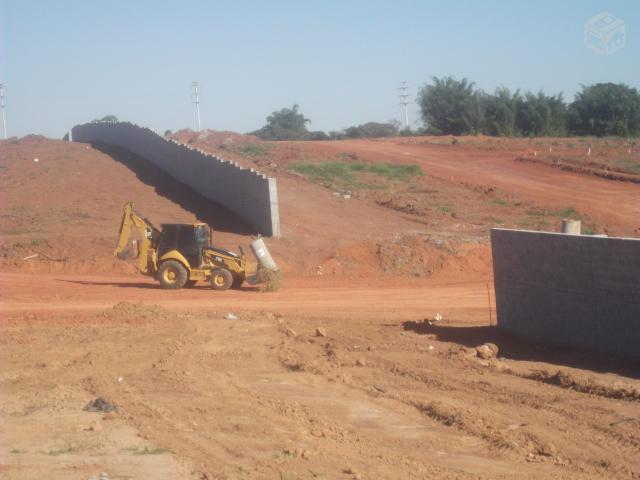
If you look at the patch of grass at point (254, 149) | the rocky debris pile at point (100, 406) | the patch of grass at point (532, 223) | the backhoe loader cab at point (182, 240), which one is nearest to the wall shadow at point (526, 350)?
the rocky debris pile at point (100, 406)

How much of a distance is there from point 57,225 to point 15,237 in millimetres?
1908

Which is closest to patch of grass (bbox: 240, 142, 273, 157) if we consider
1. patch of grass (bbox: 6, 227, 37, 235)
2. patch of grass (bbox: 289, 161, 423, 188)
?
patch of grass (bbox: 289, 161, 423, 188)

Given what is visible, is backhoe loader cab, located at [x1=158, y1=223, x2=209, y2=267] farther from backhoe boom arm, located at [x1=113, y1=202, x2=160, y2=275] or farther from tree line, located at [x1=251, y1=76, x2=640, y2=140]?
tree line, located at [x1=251, y1=76, x2=640, y2=140]

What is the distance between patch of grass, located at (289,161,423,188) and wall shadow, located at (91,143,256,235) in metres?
6.77

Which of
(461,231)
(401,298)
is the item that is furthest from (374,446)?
(461,231)

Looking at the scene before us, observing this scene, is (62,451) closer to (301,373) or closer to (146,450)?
(146,450)

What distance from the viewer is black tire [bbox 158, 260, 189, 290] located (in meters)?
24.1

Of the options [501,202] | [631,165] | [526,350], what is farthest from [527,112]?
[526,350]

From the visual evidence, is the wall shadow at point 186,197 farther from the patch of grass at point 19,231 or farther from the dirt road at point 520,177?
the dirt road at point 520,177

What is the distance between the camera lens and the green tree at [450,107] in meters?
81.0

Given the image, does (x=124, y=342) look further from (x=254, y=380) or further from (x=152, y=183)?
(x=152, y=183)

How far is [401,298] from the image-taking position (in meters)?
23.3

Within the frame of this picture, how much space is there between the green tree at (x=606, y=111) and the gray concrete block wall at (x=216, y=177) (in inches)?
1691

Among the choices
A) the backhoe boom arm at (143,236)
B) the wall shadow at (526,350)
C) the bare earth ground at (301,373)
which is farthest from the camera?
the backhoe boom arm at (143,236)
